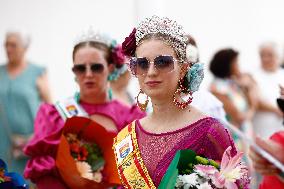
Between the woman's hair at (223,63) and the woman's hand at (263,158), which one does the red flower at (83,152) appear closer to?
the woman's hand at (263,158)

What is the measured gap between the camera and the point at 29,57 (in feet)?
33.0

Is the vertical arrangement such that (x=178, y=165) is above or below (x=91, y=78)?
below

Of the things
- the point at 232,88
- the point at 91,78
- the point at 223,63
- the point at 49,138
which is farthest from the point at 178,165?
the point at 223,63

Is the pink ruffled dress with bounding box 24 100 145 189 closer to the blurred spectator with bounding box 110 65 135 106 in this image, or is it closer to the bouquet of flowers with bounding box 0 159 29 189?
the bouquet of flowers with bounding box 0 159 29 189

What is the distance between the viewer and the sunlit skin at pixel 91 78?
19.2ft

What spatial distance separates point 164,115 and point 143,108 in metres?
0.21

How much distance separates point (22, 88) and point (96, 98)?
2553 millimetres

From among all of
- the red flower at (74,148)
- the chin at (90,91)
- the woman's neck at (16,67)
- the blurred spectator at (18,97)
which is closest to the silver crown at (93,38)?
the chin at (90,91)

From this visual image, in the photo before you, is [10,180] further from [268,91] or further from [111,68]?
[268,91]

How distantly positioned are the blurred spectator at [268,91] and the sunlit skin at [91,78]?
3471 millimetres

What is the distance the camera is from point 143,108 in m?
4.70

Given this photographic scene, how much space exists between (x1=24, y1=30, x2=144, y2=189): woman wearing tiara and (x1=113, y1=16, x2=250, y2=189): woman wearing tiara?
117cm

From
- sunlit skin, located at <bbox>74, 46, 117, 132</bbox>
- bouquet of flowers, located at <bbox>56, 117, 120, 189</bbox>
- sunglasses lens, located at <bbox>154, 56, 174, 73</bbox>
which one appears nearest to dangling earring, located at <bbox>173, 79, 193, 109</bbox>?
sunglasses lens, located at <bbox>154, 56, 174, 73</bbox>

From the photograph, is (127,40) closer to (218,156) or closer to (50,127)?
(218,156)
